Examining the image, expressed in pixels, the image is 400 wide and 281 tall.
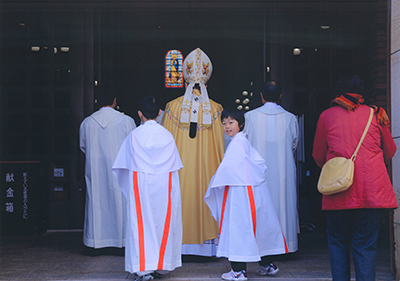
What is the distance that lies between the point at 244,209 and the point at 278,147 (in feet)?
4.24

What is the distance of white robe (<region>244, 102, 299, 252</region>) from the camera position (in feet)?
16.5

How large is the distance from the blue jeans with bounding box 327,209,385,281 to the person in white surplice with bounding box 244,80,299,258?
152 cm

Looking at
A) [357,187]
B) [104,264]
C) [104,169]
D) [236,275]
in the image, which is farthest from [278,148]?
[104,264]

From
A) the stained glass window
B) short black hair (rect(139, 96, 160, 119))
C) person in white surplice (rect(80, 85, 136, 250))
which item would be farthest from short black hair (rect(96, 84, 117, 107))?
the stained glass window

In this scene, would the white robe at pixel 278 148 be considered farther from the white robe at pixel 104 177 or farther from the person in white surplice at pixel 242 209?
the white robe at pixel 104 177

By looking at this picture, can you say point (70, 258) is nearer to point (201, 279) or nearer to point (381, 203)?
point (201, 279)

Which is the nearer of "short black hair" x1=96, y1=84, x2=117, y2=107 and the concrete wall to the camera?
the concrete wall

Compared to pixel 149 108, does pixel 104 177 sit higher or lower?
lower

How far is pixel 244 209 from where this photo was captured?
4027 millimetres

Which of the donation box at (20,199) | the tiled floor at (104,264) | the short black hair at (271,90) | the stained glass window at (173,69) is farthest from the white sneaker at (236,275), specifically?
the stained glass window at (173,69)

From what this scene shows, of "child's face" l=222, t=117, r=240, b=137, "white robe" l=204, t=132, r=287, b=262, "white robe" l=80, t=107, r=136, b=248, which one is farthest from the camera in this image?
"white robe" l=80, t=107, r=136, b=248

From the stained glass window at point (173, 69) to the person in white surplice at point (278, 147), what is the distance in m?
7.44

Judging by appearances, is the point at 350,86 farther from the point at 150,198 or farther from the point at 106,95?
the point at 106,95

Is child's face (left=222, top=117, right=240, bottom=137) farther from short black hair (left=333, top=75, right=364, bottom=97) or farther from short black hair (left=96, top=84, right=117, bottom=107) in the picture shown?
short black hair (left=96, top=84, right=117, bottom=107)
